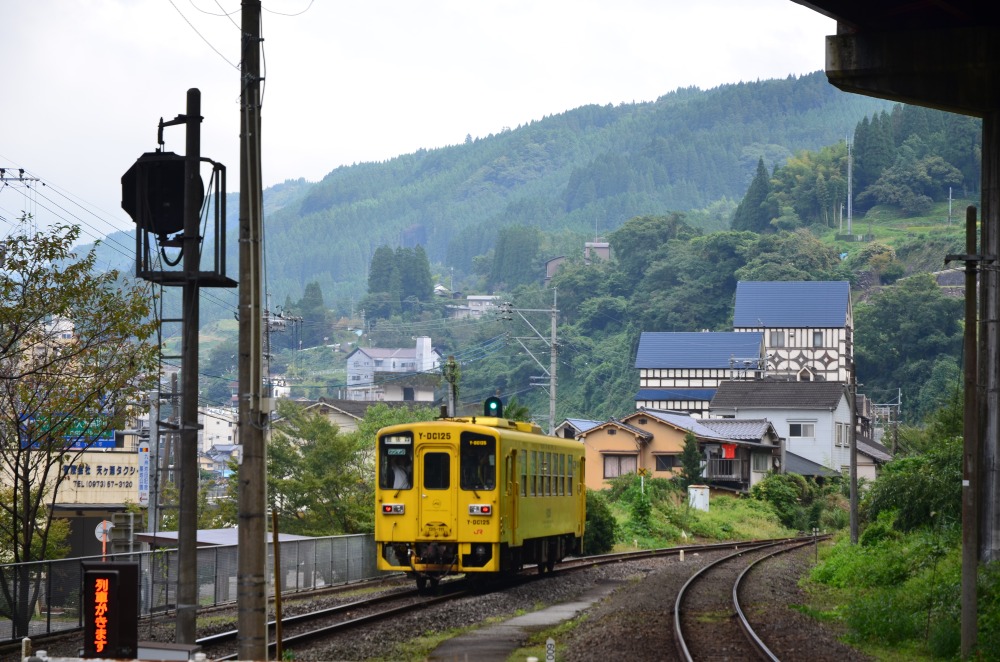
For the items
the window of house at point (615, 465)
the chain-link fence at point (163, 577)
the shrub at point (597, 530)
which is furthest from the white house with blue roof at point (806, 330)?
the chain-link fence at point (163, 577)

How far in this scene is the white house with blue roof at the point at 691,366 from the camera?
84812 millimetres

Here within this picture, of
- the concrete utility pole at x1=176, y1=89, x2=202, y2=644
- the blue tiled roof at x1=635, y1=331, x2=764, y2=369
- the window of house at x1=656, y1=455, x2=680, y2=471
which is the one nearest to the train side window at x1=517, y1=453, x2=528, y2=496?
the concrete utility pole at x1=176, y1=89, x2=202, y2=644

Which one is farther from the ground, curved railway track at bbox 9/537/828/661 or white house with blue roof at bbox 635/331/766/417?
white house with blue roof at bbox 635/331/766/417

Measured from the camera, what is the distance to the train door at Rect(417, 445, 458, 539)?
811 inches

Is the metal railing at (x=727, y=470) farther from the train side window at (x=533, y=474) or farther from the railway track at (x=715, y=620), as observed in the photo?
the train side window at (x=533, y=474)

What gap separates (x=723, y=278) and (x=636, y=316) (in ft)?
32.0

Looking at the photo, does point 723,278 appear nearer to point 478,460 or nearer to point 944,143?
point 944,143

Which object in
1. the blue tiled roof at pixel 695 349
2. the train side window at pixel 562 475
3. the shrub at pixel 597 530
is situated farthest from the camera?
the blue tiled roof at pixel 695 349

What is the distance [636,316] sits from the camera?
127 meters

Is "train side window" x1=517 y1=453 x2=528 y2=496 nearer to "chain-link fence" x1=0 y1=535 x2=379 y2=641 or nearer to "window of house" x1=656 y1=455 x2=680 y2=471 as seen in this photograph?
"chain-link fence" x1=0 y1=535 x2=379 y2=641

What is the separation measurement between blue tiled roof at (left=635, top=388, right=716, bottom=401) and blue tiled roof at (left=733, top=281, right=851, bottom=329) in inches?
346

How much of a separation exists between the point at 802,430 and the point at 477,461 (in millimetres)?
54150

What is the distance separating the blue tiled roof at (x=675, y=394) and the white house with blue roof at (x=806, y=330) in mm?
7519

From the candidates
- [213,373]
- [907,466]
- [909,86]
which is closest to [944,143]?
[213,373]
